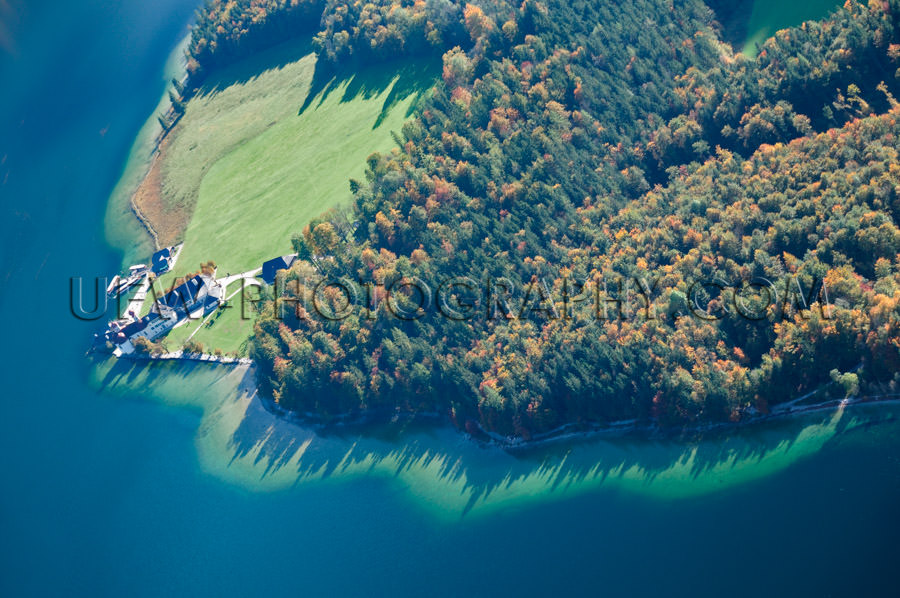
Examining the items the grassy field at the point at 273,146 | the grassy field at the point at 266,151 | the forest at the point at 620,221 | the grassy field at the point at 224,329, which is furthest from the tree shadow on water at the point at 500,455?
the grassy field at the point at 273,146

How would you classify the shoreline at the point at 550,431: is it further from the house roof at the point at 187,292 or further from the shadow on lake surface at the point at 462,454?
the house roof at the point at 187,292

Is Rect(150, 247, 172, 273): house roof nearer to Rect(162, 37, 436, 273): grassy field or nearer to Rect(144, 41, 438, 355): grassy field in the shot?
Rect(144, 41, 438, 355): grassy field

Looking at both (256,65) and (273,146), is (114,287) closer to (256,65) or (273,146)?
(273,146)

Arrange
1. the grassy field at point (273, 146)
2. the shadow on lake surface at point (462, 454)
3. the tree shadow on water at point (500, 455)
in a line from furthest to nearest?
the grassy field at point (273, 146)
the tree shadow on water at point (500, 455)
the shadow on lake surface at point (462, 454)

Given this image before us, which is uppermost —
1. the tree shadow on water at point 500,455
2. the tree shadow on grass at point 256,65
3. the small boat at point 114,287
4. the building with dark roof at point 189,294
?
the tree shadow on grass at point 256,65

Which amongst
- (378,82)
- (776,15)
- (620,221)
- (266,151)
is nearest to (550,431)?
(620,221)

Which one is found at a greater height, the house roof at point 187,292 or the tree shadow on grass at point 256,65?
the tree shadow on grass at point 256,65
